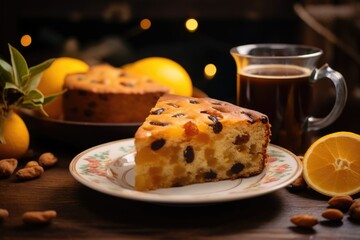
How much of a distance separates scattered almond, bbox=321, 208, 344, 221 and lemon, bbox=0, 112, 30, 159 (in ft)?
2.95

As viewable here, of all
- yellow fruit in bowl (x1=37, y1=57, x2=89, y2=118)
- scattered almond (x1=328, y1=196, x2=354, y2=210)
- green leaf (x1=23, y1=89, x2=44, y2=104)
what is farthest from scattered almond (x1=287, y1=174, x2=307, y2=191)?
yellow fruit in bowl (x1=37, y1=57, x2=89, y2=118)

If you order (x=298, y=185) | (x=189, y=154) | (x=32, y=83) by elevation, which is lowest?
(x=298, y=185)

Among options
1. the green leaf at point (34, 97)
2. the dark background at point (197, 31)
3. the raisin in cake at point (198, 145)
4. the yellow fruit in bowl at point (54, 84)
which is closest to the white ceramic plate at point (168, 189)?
the raisin in cake at point (198, 145)

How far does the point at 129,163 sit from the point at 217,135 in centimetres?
28

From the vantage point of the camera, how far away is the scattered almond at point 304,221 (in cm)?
131

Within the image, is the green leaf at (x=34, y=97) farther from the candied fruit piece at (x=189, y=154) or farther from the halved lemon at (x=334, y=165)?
the halved lemon at (x=334, y=165)

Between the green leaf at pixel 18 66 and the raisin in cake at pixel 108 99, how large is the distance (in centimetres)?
24

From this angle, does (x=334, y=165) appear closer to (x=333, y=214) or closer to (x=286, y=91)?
(x=333, y=214)

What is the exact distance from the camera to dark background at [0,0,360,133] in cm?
321

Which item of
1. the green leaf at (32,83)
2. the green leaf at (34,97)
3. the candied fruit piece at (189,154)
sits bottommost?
the candied fruit piece at (189,154)

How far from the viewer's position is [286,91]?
1.82m

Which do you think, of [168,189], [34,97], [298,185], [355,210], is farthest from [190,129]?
[34,97]

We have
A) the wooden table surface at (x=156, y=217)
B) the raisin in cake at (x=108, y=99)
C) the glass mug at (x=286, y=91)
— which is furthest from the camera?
the raisin in cake at (x=108, y=99)

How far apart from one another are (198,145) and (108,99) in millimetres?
545
